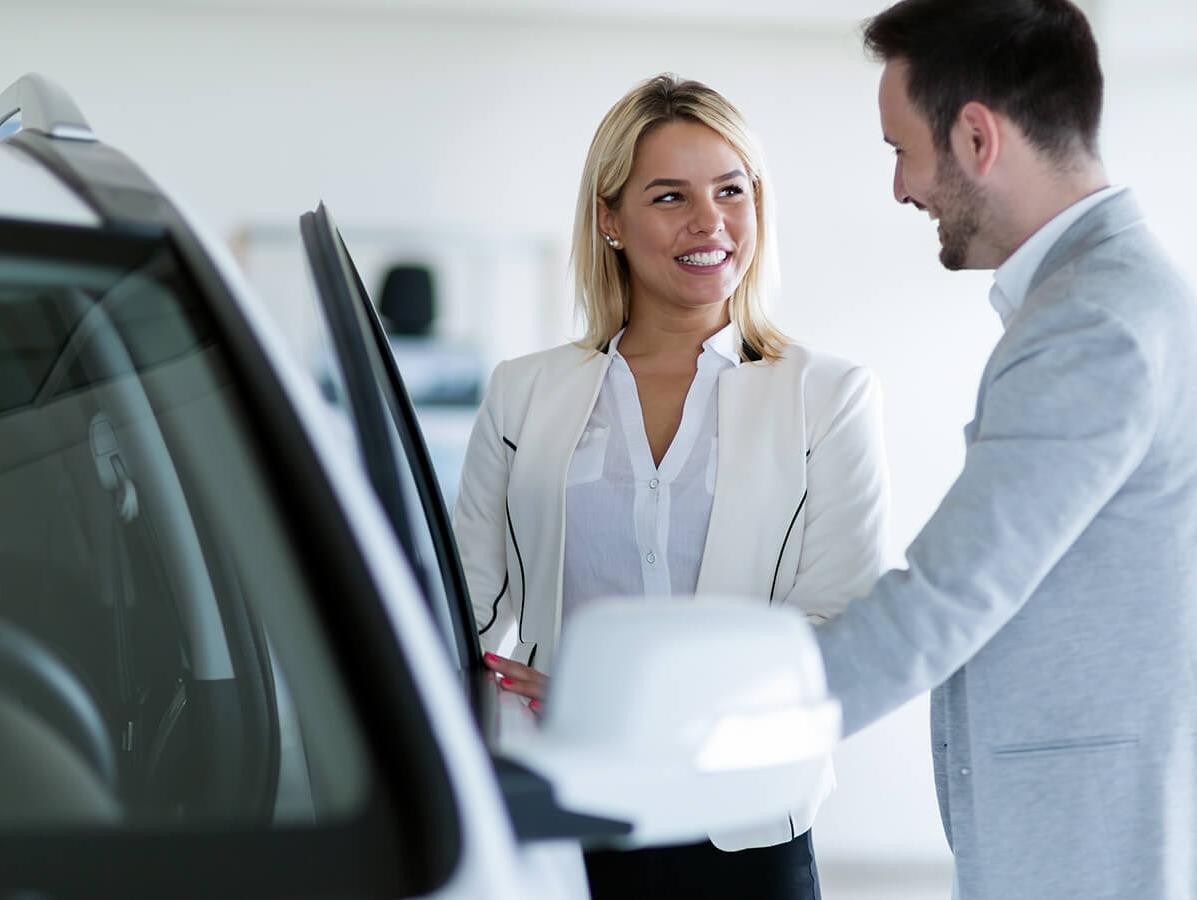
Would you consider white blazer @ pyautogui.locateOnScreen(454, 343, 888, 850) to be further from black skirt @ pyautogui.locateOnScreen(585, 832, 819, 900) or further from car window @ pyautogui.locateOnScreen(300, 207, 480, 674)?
car window @ pyautogui.locateOnScreen(300, 207, 480, 674)

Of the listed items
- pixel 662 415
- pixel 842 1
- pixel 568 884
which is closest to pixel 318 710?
pixel 568 884

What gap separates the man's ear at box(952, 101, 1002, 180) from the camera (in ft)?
5.37

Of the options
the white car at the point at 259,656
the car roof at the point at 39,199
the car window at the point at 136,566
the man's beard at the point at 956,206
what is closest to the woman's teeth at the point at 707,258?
the man's beard at the point at 956,206

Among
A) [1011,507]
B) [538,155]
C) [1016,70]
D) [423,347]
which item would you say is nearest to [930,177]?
[1016,70]

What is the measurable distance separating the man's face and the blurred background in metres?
3.04

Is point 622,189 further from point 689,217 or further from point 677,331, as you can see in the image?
point 677,331

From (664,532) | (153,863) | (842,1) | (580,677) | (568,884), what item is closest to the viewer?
(153,863)

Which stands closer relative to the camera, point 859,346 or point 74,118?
point 74,118

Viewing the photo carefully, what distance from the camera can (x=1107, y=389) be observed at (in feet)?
4.72

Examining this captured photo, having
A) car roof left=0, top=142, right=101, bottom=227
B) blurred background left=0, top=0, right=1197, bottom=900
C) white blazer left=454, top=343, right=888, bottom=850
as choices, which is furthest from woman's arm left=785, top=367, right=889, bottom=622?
blurred background left=0, top=0, right=1197, bottom=900

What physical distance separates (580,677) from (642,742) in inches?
2.2

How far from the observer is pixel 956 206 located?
1687 millimetres

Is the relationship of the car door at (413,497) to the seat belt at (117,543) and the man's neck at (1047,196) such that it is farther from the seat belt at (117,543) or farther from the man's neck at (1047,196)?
the man's neck at (1047,196)

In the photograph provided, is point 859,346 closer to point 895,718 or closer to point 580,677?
point 895,718
